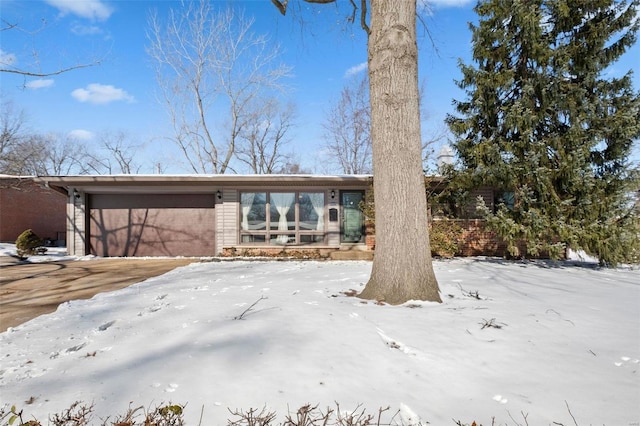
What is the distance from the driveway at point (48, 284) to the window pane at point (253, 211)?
11.2 ft

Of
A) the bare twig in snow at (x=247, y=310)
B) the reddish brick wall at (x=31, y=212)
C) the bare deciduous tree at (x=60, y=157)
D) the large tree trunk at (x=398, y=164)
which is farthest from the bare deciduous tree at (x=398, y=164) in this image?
the bare deciduous tree at (x=60, y=157)

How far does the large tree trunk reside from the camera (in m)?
3.56

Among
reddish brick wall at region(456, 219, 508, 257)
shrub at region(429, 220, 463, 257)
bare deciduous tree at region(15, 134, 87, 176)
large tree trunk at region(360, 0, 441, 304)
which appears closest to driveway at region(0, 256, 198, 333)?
large tree trunk at region(360, 0, 441, 304)

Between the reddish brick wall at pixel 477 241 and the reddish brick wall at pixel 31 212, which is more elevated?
the reddish brick wall at pixel 31 212

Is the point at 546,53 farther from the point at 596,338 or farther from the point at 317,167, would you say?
the point at 317,167

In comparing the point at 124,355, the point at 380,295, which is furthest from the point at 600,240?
the point at 124,355

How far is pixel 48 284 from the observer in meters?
5.40

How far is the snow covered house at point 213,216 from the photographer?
10.0 m

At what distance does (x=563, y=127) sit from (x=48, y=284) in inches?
459

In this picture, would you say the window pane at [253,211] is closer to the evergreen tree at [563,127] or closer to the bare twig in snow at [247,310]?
the evergreen tree at [563,127]

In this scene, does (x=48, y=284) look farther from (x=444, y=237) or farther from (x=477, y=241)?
(x=477, y=241)

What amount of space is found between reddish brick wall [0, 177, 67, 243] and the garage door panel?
5551 millimetres

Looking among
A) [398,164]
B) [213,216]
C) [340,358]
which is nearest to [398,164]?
[398,164]

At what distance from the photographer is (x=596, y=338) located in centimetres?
248
